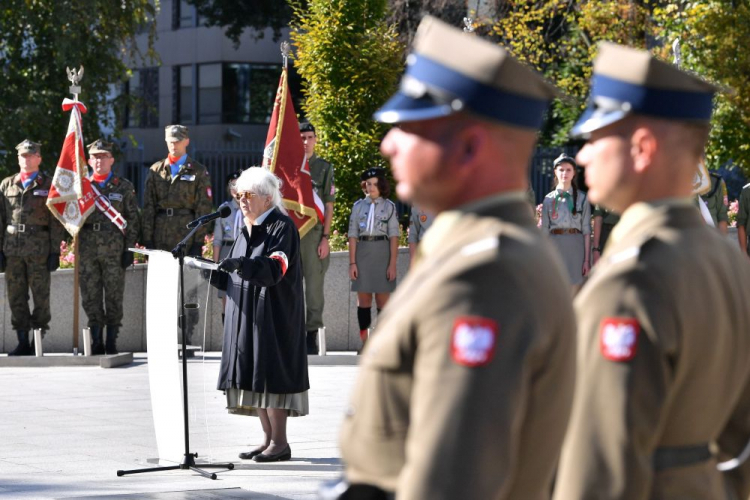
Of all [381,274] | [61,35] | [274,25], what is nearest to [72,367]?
[381,274]

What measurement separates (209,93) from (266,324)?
33195mm

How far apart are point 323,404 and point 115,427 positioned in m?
1.95

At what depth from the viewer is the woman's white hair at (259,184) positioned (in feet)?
28.6

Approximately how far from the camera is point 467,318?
237 cm

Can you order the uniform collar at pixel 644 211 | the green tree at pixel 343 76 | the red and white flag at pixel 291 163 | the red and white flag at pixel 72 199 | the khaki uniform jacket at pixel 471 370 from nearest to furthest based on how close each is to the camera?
the khaki uniform jacket at pixel 471 370
the uniform collar at pixel 644 211
the red and white flag at pixel 291 163
the red and white flag at pixel 72 199
the green tree at pixel 343 76

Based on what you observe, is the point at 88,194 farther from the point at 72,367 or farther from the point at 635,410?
the point at 635,410

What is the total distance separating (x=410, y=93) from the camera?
2.58 m

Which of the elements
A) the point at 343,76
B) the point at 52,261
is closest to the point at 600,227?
the point at 343,76

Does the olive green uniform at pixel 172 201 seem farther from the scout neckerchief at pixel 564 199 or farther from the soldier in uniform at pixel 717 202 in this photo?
the soldier in uniform at pixel 717 202

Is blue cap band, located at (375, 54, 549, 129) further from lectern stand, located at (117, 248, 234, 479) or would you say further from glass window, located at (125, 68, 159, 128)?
glass window, located at (125, 68, 159, 128)

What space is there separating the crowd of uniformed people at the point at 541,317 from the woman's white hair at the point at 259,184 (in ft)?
18.3

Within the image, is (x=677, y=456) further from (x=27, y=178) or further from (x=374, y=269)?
(x=27, y=178)

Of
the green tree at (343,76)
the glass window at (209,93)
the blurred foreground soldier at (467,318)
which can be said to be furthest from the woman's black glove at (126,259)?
the glass window at (209,93)

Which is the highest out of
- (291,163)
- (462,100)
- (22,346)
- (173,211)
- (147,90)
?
(147,90)
